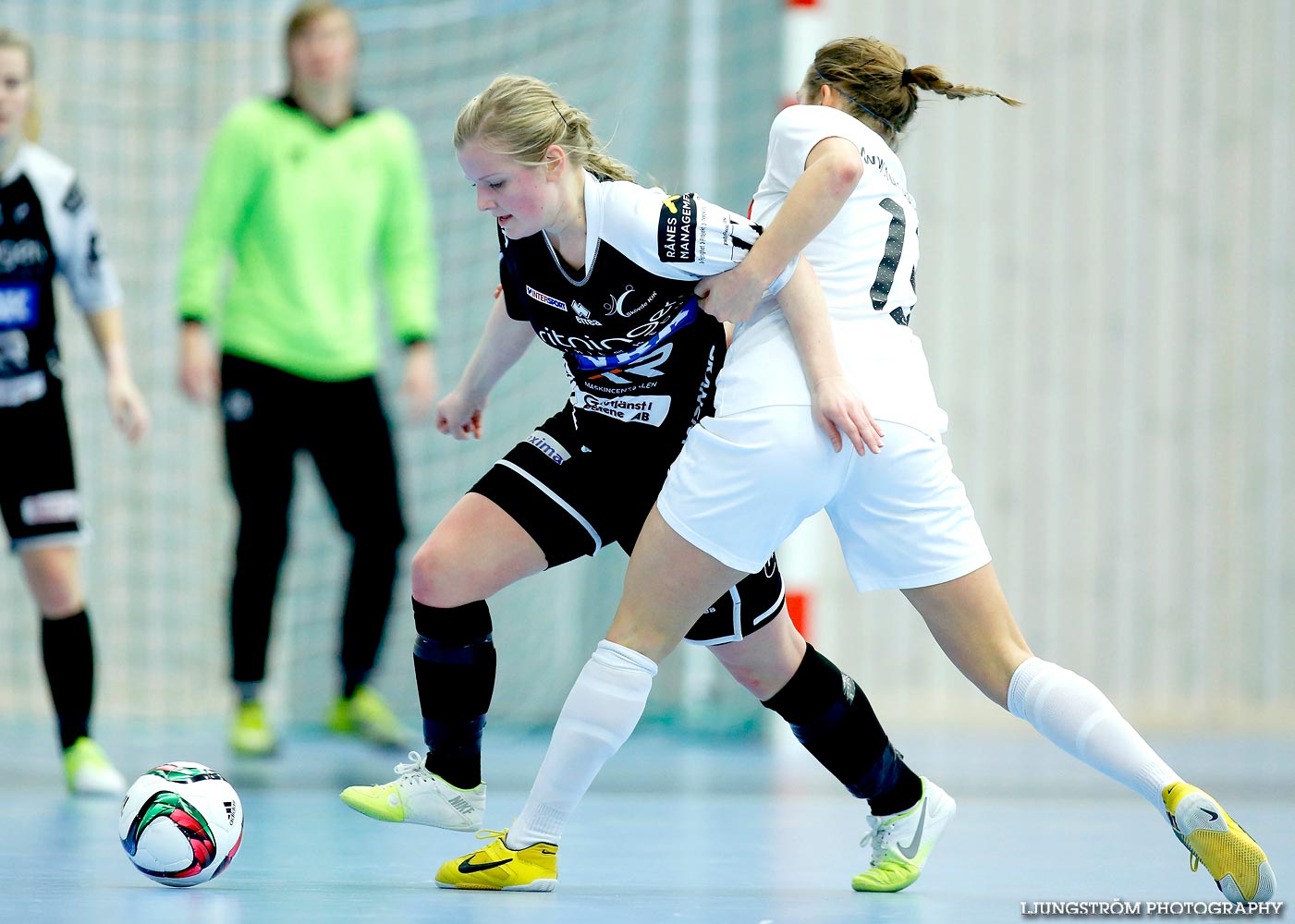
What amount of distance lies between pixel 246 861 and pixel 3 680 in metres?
4.13

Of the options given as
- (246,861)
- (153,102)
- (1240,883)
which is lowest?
(246,861)

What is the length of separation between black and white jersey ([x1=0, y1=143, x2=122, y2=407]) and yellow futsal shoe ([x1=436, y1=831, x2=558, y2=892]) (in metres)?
1.95

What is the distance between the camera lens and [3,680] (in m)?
6.34

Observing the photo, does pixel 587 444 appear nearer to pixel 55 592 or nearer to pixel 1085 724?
pixel 1085 724

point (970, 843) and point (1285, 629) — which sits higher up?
point (970, 843)

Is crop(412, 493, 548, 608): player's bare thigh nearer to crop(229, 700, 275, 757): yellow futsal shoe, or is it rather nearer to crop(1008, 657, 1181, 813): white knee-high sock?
crop(1008, 657, 1181, 813): white knee-high sock

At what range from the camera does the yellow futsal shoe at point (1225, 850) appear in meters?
2.14

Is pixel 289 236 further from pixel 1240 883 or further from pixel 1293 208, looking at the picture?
pixel 1293 208

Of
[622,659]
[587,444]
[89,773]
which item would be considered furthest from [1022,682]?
[89,773]

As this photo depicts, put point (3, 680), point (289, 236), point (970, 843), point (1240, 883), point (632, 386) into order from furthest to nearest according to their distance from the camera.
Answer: point (3, 680) < point (289, 236) < point (970, 843) < point (632, 386) < point (1240, 883)

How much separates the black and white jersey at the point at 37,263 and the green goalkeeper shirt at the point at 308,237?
0.65 metres

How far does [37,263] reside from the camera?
3.76 m

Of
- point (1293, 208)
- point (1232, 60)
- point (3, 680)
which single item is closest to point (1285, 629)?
point (1293, 208)

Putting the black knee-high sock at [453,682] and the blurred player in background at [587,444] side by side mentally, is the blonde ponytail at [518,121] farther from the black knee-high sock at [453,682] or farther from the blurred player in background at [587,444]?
the black knee-high sock at [453,682]
